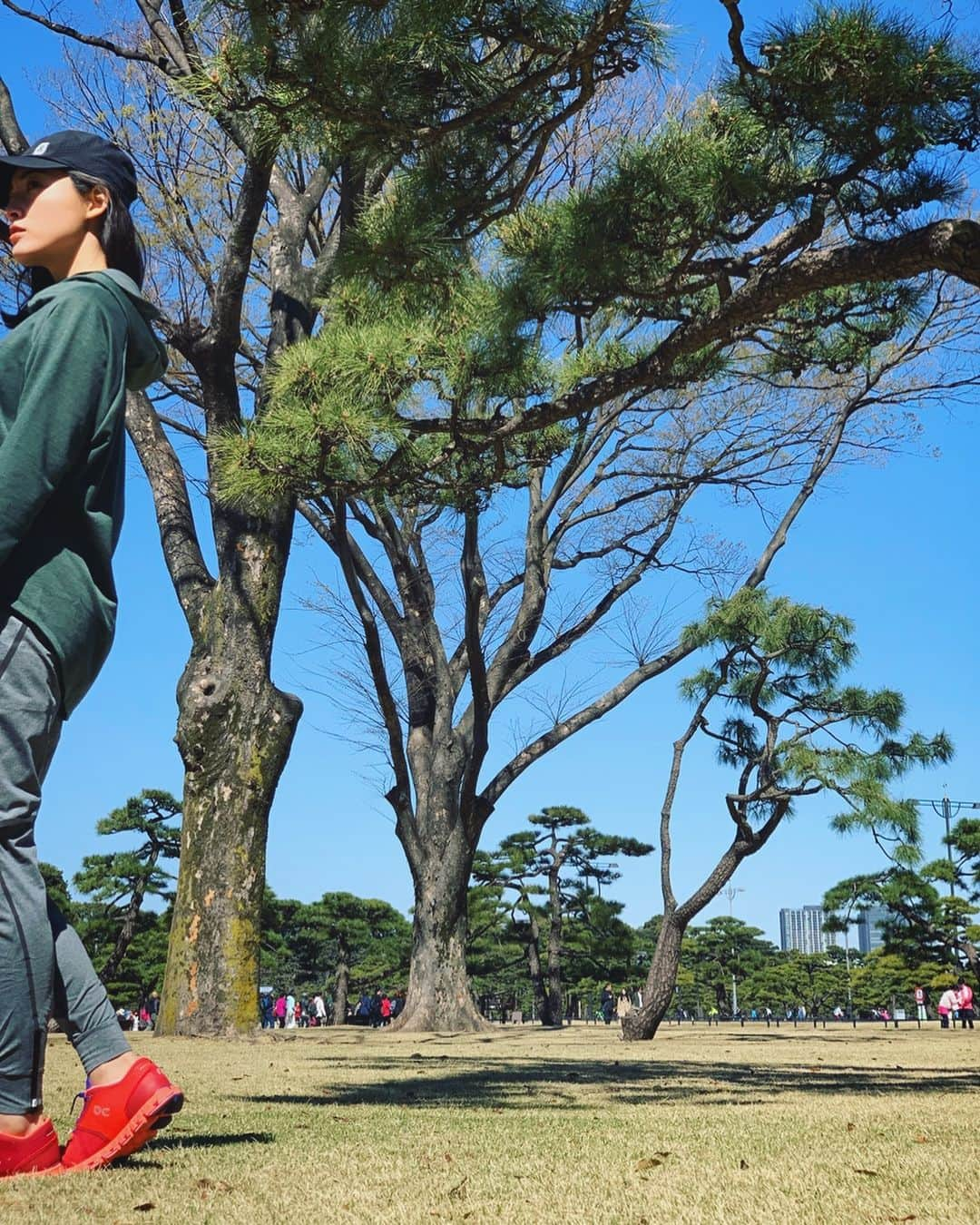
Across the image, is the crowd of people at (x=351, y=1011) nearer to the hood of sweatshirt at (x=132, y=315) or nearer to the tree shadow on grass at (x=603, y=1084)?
the tree shadow on grass at (x=603, y=1084)

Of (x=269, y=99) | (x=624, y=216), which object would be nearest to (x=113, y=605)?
(x=269, y=99)

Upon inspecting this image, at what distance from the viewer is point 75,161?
6.53 ft

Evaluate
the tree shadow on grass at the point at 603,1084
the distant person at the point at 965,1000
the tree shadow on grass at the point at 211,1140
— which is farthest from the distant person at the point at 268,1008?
the tree shadow on grass at the point at 211,1140

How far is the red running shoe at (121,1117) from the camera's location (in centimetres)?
179

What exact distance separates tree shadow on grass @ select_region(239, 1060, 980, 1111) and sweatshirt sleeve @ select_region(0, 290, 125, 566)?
1.94m

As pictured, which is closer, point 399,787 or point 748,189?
point 748,189

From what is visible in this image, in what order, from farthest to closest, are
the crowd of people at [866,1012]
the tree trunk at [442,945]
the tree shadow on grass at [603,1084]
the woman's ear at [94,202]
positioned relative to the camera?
1. the crowd of people at [866,1012]
2. the tree trunk at [442,945]
3. the tree shadow on grass at [603,1084]
4. the woman's ear at [94,202]

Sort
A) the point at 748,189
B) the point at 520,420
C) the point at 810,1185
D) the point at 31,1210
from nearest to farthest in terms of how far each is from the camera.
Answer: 1. the point at 31,1210
2. the point at 810,1185
3. the point at 748,189
4. the point at 520,420

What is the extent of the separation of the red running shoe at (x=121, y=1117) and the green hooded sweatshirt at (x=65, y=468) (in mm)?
591

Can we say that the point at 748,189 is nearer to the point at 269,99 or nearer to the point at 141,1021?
the point at 269,99

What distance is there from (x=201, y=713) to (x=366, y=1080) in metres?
3.73

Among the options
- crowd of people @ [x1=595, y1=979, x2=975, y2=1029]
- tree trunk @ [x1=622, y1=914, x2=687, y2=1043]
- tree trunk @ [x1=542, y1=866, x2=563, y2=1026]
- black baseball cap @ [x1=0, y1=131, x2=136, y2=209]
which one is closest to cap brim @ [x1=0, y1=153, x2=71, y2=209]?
black baseball cap @ [x1=0, y1=131, x2=136, y2=209]

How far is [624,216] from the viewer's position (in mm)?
4270

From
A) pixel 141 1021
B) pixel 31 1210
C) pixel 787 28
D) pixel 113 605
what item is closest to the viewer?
pixel 31 1210
